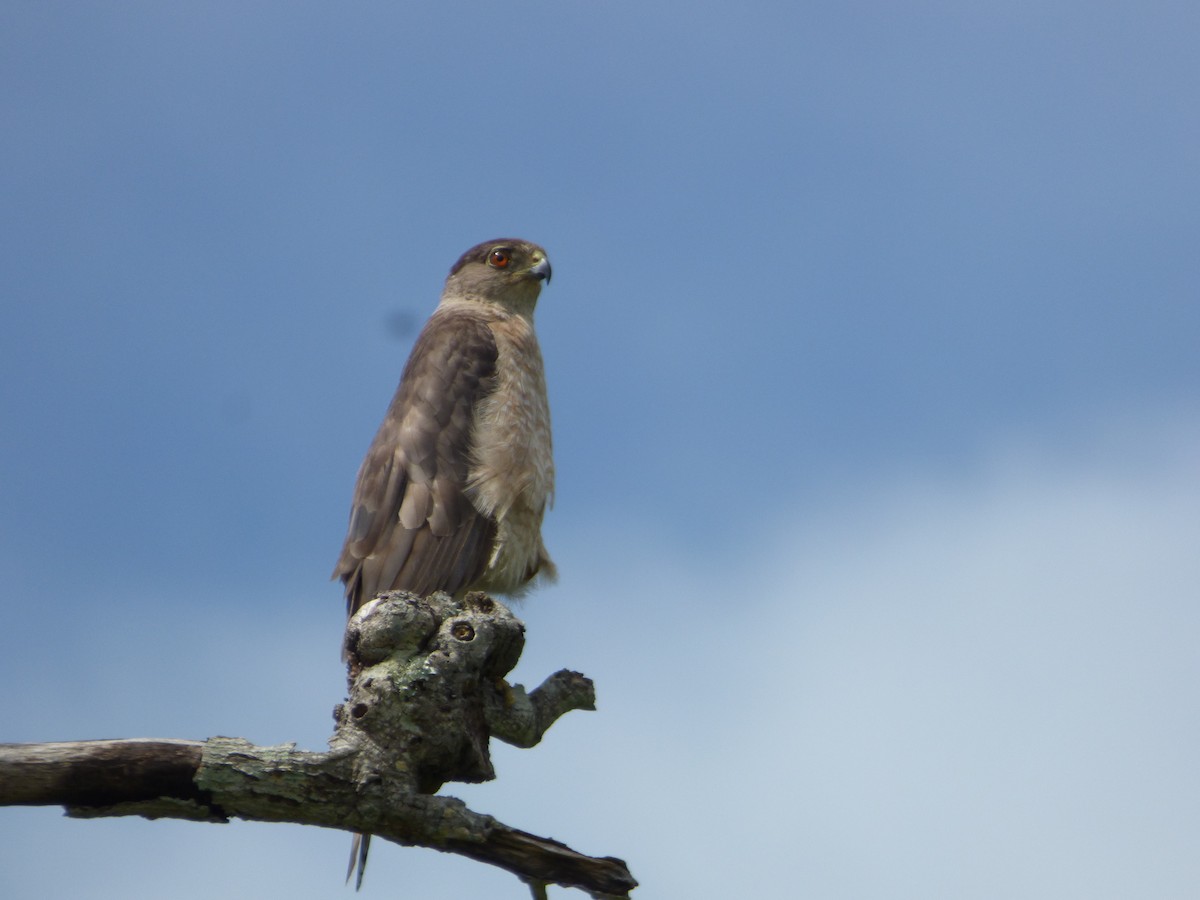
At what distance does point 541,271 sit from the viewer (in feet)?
29.7

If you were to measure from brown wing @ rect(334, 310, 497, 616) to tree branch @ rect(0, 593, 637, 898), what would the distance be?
5.61 ft

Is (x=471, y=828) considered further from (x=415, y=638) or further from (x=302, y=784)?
(x=415, y=638)

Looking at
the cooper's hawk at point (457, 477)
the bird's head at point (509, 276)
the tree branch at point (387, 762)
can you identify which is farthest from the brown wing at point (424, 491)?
the tree branch at point (387, 762)

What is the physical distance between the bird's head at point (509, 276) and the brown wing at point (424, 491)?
122cm

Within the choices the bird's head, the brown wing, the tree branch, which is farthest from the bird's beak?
the tree branch

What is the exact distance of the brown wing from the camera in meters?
6.88

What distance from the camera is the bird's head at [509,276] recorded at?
9.09 m

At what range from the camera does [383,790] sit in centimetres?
430

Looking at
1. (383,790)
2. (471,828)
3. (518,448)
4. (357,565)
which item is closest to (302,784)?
(383,790)

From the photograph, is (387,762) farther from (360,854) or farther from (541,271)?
(541,271)

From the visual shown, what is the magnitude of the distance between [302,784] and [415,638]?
2.54 ft

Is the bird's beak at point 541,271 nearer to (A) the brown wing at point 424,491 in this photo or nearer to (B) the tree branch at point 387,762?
(A) the brown wing at point 424,491

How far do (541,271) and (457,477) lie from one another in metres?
2.34

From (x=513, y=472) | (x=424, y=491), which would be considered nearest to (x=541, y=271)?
(x=513, y=472)
